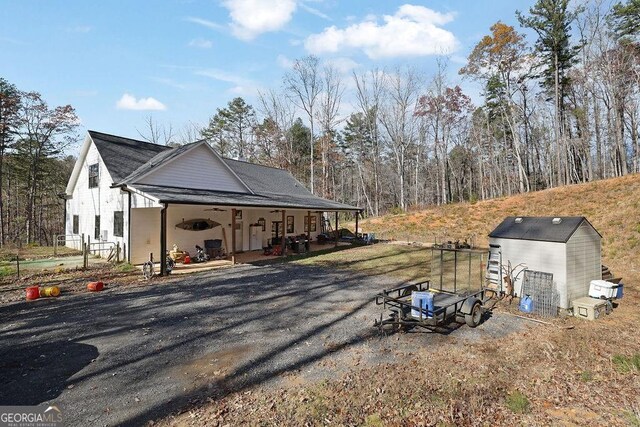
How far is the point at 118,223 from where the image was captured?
14.7 meters

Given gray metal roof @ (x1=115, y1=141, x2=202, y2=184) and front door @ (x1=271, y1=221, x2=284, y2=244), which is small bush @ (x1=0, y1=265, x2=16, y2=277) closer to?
gray metal roof @ (x1=115, y1=141, x2=202, y2=184)

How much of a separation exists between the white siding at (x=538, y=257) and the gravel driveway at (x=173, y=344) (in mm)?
1993

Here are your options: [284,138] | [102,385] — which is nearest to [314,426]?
[102,385]

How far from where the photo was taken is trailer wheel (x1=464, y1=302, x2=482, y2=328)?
23.9 feet

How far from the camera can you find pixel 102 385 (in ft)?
15.4

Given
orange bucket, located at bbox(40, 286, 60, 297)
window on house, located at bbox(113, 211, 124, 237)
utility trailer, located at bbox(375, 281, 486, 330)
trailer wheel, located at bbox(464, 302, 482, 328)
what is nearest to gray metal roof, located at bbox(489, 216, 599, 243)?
utility trailer, located at bbox(375, 281, 486, 330)

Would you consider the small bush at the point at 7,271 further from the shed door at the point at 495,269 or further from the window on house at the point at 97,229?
the shed door at the point at 495,269

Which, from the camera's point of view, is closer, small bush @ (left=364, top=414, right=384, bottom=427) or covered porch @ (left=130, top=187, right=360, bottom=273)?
small bush @ (left=364, top=414, right=384, bottom=427)

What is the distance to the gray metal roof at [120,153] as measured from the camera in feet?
51.6

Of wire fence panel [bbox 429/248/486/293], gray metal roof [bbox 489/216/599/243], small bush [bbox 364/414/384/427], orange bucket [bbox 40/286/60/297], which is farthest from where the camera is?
wire fence panel [bbox 429/248/486/293]

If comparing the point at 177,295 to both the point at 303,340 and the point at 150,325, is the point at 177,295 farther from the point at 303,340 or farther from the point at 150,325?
the point at 303,340

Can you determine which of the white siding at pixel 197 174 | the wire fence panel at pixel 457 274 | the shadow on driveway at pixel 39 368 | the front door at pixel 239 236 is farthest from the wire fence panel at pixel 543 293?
the white siding at pixel 197 174

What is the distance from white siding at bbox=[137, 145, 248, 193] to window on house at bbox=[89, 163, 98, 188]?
3989 mm

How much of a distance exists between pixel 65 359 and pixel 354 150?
45217 mm
